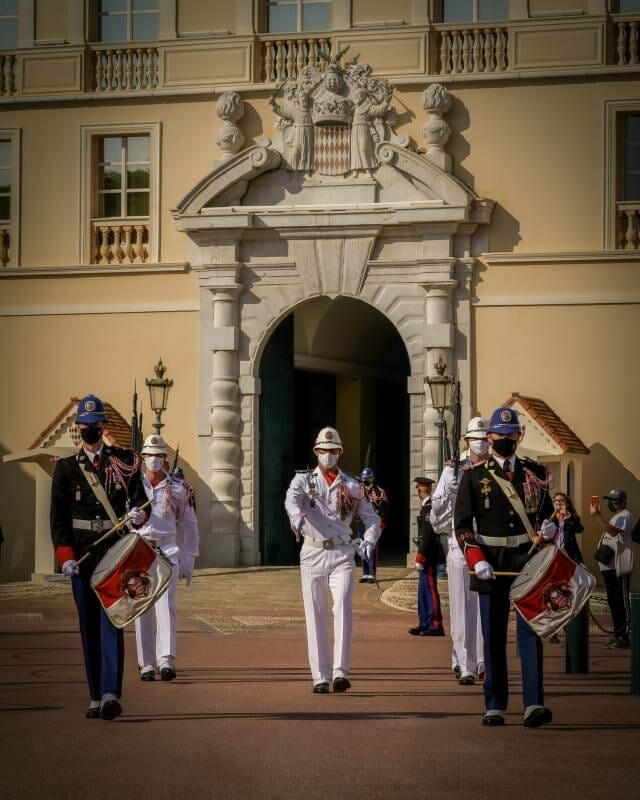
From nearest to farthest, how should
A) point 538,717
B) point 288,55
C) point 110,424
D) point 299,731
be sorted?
1. point 299,731
2. point 538,717
3. point 110,424
4. point 288,55

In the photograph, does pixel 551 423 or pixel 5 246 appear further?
pixel 5 246

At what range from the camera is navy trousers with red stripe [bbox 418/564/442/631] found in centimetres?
1727

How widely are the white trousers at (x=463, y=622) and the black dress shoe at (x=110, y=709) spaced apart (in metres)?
3.57

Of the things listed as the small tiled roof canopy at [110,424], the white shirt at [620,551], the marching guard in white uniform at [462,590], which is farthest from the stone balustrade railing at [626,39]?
the marching guard in white uniform at [462,590]

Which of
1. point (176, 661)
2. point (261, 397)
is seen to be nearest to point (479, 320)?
point (261, 397)

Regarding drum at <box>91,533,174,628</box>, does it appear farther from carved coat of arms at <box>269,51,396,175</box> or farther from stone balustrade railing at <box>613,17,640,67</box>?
stone balustrade railing at <box>613,17,640,67</box>

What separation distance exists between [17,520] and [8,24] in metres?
8.41

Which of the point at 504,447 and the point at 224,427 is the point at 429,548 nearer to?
the point at 504,447

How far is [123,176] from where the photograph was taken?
28469mm

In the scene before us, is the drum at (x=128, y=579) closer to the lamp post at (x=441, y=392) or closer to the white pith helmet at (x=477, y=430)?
the white pith helmet at (x=477, y=430)

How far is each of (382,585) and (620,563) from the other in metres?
6.70

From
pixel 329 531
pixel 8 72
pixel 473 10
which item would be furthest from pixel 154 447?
pixel 8 72

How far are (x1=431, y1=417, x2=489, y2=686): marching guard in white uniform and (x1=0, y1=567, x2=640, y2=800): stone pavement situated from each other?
0.25 meters

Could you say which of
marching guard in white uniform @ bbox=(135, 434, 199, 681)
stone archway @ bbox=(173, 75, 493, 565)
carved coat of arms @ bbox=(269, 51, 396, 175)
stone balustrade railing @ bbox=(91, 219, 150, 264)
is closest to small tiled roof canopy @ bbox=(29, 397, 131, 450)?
stone archway @ bbox=(173, 75, 493, 565)
